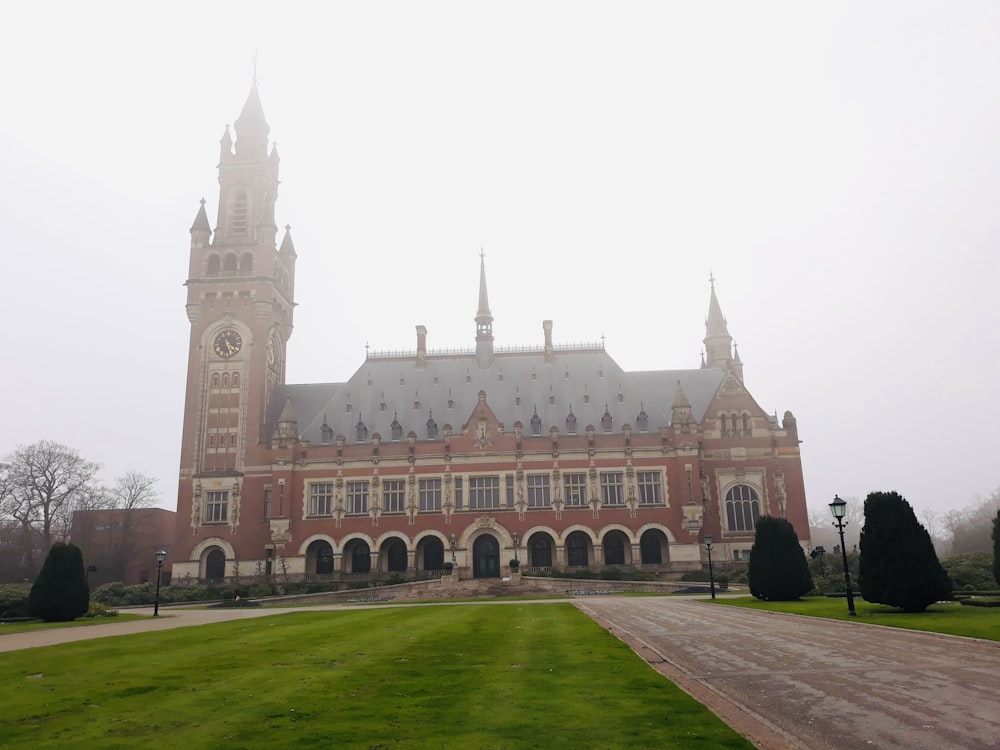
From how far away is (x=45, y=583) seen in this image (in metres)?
32.2

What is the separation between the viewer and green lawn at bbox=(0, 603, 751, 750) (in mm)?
9102

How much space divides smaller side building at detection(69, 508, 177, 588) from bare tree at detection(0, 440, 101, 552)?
2754 mm

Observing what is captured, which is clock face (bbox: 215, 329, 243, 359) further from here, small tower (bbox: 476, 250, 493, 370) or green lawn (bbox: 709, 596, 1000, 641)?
green lawn (bbox: 709, 596, 1000, 641)

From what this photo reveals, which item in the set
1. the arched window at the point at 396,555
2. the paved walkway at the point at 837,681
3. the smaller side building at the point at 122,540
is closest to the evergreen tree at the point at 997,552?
the paved walkway at the point at 837,681

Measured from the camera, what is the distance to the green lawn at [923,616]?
18094mm

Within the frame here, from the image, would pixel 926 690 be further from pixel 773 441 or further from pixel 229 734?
pixel 773 441

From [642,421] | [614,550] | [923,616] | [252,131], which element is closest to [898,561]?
[923,616]

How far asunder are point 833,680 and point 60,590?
106 feet

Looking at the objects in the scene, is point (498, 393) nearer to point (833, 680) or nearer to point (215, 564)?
point (215, 564)

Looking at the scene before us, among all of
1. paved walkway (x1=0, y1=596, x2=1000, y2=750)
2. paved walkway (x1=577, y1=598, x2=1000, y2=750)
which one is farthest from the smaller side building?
paved walkway (x1=577, y1=598, x2=1000, y2=750)

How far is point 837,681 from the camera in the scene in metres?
12.2

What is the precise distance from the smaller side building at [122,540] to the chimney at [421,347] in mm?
33265

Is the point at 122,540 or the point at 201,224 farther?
the point at 122,540

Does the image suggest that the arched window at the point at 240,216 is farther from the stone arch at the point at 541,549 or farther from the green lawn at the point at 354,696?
the green lawn at the point at 354,696
